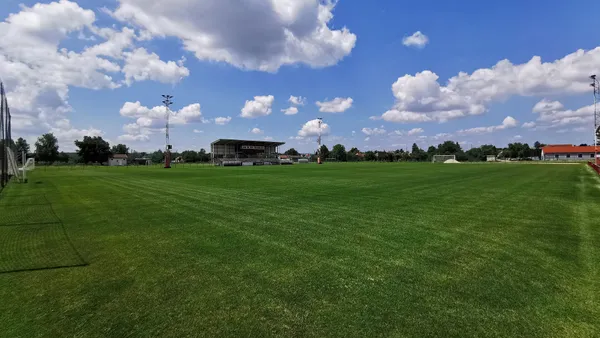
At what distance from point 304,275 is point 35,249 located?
5511mm

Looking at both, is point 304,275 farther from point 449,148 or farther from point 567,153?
point 449,148

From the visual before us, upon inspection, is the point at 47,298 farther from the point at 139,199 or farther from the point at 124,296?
the point at 139,199

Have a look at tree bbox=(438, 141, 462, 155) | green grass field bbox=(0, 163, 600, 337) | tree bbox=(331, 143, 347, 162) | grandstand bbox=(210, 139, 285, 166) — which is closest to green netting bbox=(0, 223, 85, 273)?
green grass field bbox=(0, 163, 600, 337)

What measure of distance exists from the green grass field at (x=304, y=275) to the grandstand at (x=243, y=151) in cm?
8466

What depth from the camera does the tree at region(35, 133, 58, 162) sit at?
10950 cm

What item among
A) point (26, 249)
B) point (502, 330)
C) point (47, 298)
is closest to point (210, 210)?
point (26, 249)

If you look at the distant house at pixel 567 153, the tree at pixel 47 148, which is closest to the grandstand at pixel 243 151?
the tree at pixel 47 148

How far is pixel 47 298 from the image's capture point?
377 centimetres

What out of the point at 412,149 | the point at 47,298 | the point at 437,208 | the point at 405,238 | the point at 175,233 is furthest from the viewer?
the point at 412,149

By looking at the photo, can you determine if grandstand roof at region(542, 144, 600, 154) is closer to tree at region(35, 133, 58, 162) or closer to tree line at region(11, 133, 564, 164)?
tree line at region(11, 133, 564, 164)

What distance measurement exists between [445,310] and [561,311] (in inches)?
51.7

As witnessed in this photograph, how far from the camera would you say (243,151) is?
104 meters

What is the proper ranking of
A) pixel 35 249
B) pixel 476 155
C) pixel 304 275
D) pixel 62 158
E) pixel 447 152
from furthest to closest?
pixel 447 152 → pixel 476 155 → pixel 62 158 → pixel 35 249 → pixel 304 275

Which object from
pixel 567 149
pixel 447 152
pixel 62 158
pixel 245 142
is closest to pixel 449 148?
pixel 447 152
